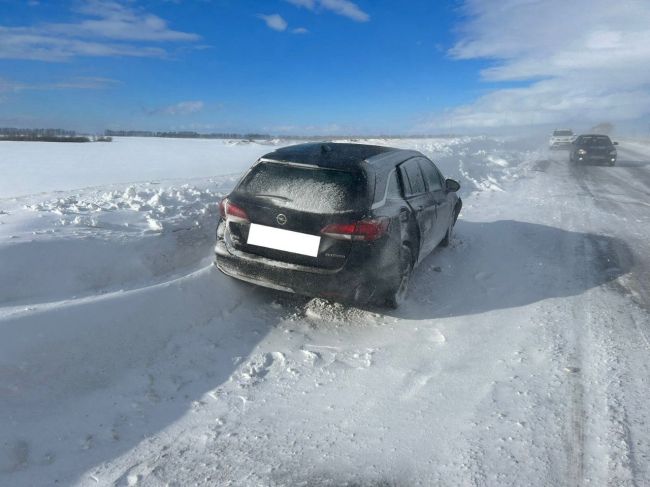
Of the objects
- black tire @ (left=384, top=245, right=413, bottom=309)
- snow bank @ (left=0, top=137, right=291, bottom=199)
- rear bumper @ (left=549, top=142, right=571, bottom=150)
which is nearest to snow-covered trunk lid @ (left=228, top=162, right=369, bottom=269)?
black tire @ (left=384, top=245, right=413, bottom=309)

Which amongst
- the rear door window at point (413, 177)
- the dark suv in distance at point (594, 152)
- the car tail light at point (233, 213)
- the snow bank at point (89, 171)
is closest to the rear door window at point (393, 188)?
the rear door window at point (413, 177)

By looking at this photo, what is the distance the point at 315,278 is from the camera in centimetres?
364

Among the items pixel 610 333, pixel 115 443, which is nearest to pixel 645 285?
pixel 610 333

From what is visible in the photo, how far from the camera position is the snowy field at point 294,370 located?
7.56 ft

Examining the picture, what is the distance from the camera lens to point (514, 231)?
7.10m

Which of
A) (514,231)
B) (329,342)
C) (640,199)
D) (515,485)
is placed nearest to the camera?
(515,485)

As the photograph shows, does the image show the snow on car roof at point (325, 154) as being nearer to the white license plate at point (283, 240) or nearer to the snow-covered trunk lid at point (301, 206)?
the snow-covered trunk lid at point (301, 206)

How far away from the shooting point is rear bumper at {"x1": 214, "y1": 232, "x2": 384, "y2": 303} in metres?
3.61

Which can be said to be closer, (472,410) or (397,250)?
(472,410)

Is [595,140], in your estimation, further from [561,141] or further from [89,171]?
[89,171]

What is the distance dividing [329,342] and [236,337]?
2.54 feet

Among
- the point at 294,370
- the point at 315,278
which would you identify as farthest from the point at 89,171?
the point at 294,370

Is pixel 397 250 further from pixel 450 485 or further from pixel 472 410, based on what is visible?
pixel 450 485

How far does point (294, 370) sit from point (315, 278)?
0.79 m
